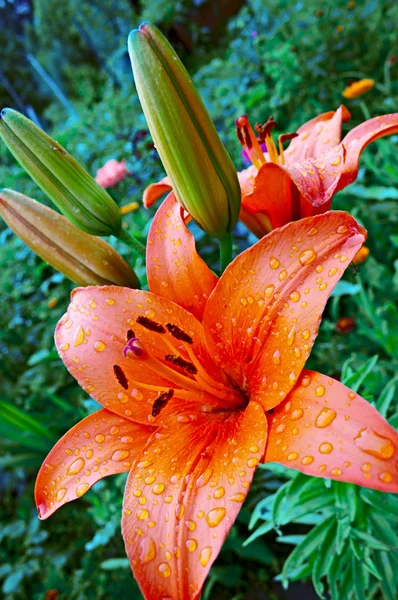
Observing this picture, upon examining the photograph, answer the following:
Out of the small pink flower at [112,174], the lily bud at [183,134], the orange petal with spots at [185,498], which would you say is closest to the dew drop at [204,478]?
the orange petal with spots at [185,498]

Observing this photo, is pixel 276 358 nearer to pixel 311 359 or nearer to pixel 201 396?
pixel 201 396

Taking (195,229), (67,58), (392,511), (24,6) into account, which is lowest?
(392,511)

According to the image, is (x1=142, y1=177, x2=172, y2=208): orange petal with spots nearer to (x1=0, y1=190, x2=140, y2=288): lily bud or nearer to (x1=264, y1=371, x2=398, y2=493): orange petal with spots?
(x1=0, y1=190, x2=140, y2=288): lily bud

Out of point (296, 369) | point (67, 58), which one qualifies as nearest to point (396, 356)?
point (296, 369)

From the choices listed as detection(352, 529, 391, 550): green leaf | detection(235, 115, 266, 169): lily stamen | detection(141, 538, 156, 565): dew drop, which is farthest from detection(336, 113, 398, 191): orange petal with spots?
detection(352, 529, 391, 550): green leaf

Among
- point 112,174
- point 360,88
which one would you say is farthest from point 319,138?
point 360,88

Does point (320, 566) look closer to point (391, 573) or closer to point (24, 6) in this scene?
point (391, 573)

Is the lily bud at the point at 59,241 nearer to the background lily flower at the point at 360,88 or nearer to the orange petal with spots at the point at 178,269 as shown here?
the orange petal with spots at the point at 178,269
